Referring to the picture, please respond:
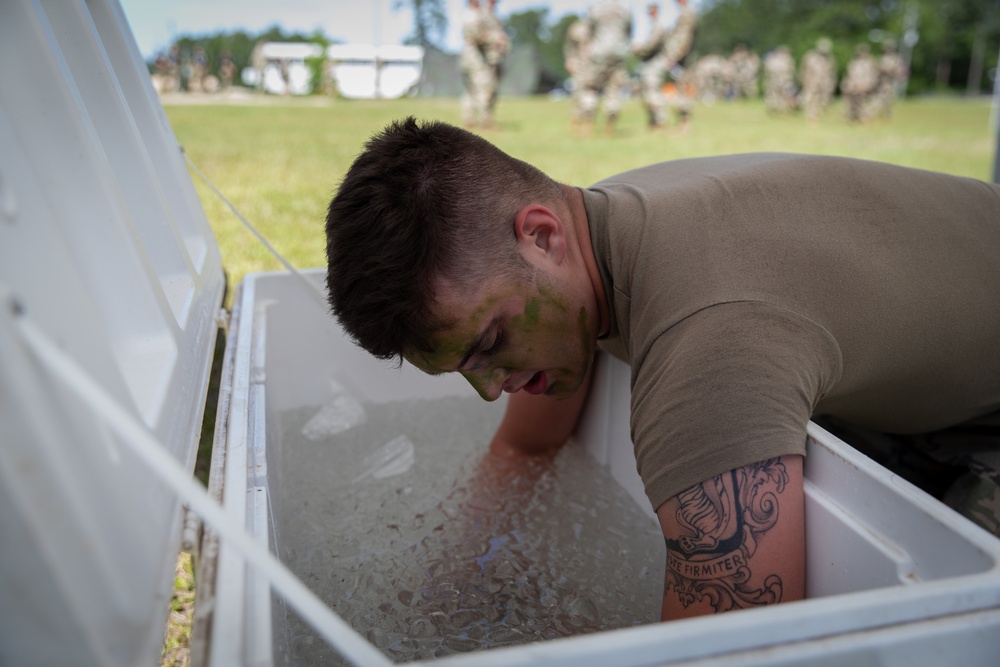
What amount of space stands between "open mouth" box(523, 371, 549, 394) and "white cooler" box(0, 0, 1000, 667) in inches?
15.1

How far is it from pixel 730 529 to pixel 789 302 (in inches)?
10.6

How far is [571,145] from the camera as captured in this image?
285 inches

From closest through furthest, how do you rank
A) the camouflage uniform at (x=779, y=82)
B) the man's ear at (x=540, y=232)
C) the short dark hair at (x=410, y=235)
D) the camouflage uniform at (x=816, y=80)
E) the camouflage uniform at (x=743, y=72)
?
the short dark hair at (x=410, y=235) → the man's ear at (x=540, y=232) → the camouflage uniform at (x=816, y=80) → the camouflage uniform at (x=779, y=82) → the camouflage uniform at (x=743, y=72)

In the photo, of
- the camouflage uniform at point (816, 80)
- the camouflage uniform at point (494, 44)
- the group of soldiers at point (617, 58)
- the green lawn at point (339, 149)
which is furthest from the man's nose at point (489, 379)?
the camouflage uniform at point (816, 80)

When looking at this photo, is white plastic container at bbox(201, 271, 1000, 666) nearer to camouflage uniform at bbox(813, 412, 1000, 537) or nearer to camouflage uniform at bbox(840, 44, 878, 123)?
camouflage uniform at bbox(813, 412, 1000, 537)

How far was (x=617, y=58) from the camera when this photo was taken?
29.1 feet

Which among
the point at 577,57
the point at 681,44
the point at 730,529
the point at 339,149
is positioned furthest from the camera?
the point at 577,57

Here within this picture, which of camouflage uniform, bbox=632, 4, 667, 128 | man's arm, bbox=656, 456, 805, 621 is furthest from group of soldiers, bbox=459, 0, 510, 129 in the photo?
man's arm, bbox=656, 456, 805, 621

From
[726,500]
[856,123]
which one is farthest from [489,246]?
[856,123]

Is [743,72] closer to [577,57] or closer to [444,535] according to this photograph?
[577,57]

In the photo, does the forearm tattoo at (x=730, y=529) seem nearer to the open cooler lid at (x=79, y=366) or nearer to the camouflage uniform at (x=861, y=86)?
the open cooler lid at (x=79, y=366)

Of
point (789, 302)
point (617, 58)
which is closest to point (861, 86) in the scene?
point (617, 58)

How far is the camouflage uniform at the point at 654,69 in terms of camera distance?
9070mm

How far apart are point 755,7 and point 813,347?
153 feet
